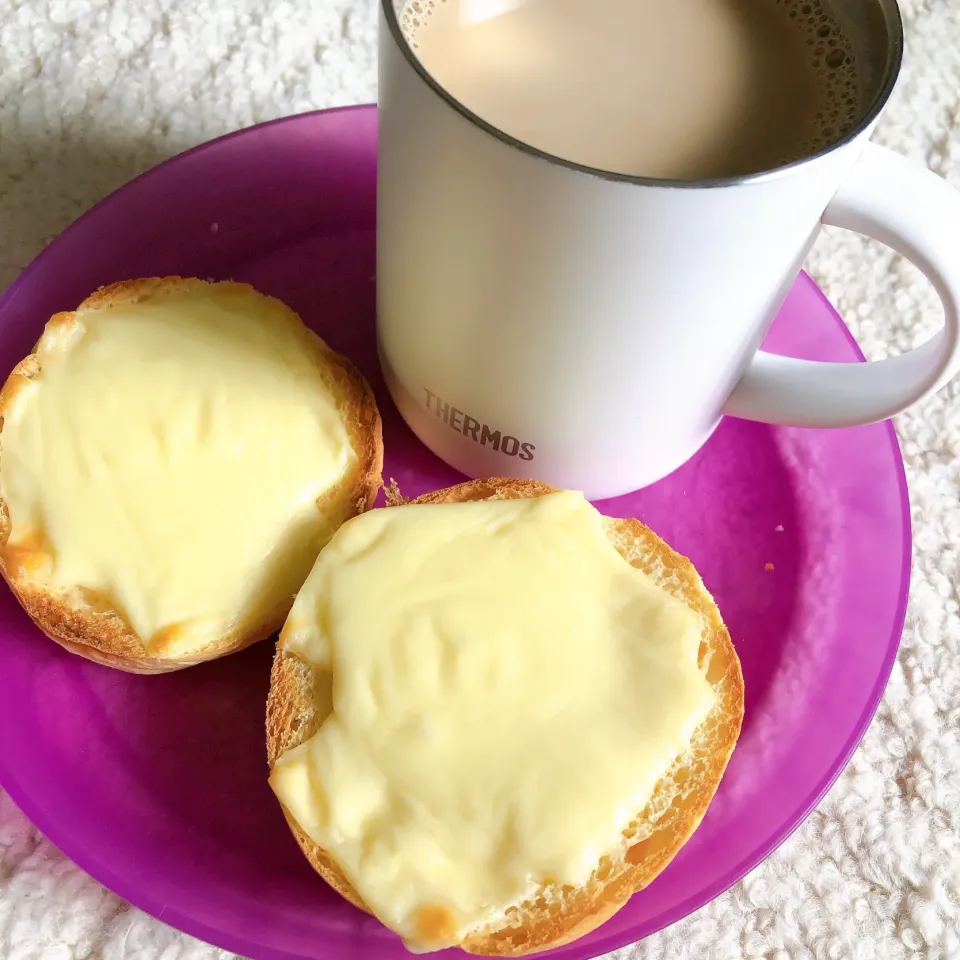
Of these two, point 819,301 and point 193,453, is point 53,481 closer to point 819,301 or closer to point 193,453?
point 193,453

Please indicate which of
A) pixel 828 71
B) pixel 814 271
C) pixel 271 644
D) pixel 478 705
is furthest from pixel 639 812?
pixel 814 271

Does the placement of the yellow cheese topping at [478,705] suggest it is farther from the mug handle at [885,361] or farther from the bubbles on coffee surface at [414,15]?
the bubbles on coffee surface at [414,15]

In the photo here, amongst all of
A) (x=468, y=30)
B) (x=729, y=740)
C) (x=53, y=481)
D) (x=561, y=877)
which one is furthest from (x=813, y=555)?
(x=53, y=481)

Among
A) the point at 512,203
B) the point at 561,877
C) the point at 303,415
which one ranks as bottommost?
Result: the point at 561,877

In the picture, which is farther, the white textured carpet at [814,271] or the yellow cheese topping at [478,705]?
the white textured carpet at [814,271]

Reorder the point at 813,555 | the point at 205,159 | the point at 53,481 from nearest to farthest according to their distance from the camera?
the point at 53,481 → the point at 813,555 → the point at 205,159

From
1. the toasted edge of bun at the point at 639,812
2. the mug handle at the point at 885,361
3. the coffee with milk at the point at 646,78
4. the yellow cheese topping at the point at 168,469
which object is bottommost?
the toasted edge of bun at the point at 639,812

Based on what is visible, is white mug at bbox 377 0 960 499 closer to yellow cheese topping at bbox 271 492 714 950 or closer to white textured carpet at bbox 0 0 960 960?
yellow cheese topping at bbox 271 492 714 950

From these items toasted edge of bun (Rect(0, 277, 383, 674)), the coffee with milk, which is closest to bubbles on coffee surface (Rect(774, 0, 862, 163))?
the coffee with milk

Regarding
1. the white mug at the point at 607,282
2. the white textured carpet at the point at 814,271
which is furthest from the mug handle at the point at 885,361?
the white textured carpet at the point at 814,271
